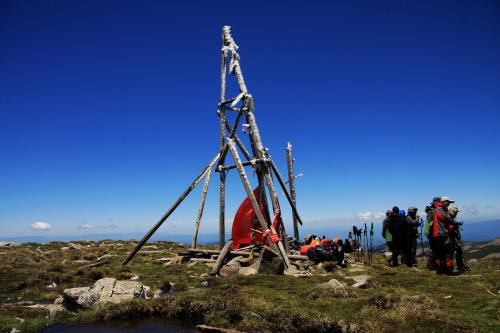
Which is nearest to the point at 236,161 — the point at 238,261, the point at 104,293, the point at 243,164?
the point at 243,164

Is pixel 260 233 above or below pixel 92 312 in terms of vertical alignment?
above

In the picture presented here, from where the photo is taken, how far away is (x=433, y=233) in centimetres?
1540

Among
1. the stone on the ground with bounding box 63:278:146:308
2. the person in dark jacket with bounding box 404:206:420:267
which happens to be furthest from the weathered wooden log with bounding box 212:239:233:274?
the person in dark jacket with bounding box 404:206:420:267

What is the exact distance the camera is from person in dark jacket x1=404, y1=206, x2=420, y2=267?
60.5 feet

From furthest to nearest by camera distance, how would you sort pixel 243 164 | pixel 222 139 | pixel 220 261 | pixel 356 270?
pixel 222 139 → pixel 243 164 → pixel 356 270 → pixel 220 261

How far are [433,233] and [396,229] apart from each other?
3.33 metres

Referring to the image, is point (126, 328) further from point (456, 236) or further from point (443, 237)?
point (456, 236)

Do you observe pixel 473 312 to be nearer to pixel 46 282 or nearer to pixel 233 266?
pixel 233 266

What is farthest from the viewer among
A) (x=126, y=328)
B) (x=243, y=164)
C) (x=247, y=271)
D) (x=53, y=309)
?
(x=243, y=164)

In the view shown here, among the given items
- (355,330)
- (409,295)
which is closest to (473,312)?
(409,295)

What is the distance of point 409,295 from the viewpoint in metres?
9.95

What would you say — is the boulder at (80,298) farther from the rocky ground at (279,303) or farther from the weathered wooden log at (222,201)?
the weathered wooden log at (222,201)

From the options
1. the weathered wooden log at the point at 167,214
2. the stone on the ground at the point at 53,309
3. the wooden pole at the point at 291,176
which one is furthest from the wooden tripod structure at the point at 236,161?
the stone on the ground at the point at 53,309

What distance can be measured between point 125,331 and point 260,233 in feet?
40.0
